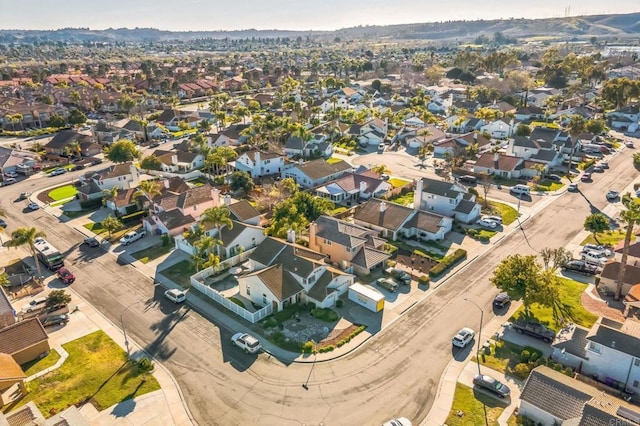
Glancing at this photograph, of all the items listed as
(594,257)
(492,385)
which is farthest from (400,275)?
(594,257)

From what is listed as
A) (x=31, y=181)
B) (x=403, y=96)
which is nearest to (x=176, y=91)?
A: (x=403, y=96)

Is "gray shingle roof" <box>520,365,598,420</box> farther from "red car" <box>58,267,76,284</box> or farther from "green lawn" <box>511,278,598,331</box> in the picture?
"red car" <box>58,267,76,284</box>

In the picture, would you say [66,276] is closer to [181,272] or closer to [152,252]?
[152,252]

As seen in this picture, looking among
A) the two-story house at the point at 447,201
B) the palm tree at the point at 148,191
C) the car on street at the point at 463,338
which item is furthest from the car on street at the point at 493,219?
the palm tree at the point at 148,191

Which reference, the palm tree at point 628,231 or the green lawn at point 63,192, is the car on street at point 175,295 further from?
the palm tree at point 628,231

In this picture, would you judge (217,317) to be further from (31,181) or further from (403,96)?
(403,96)

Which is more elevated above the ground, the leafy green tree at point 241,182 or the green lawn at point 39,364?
the leafy green tree at point 241,182
